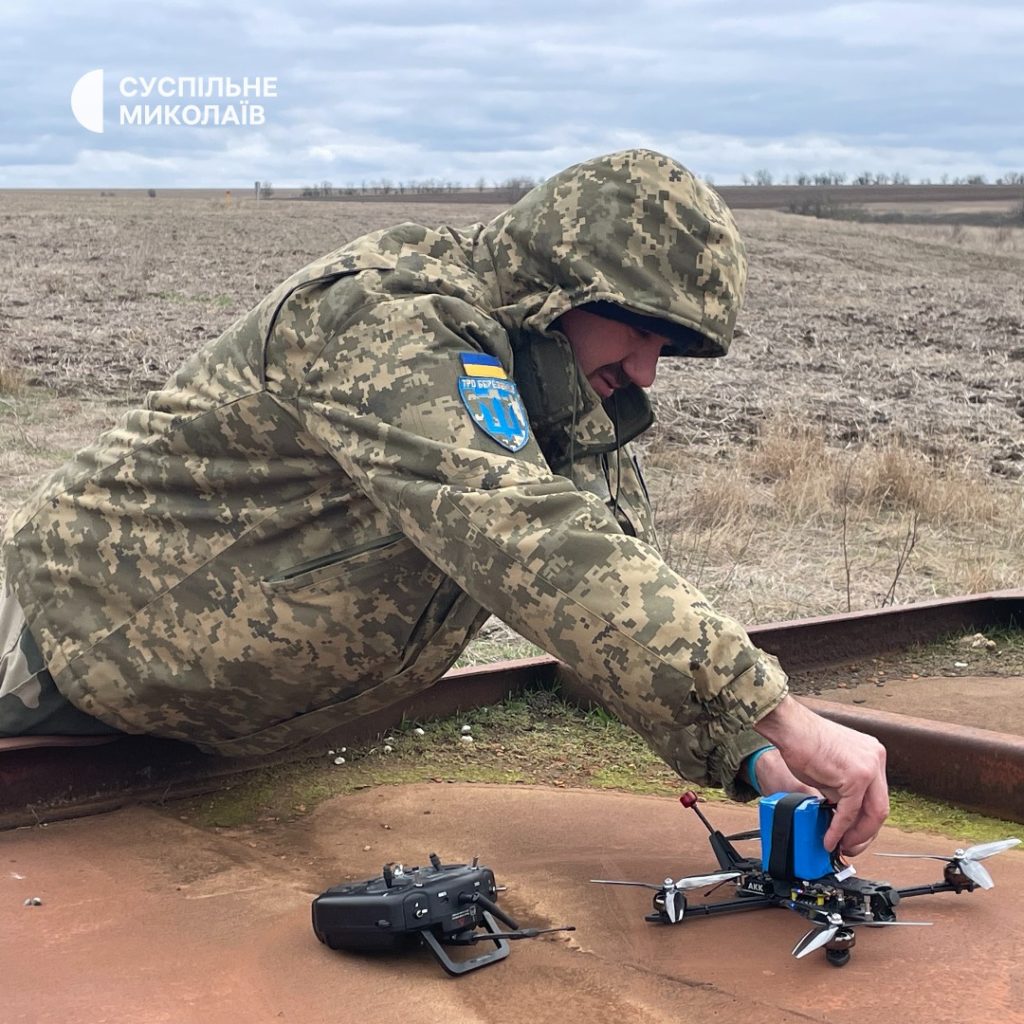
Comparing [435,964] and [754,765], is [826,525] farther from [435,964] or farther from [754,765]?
[435,964]

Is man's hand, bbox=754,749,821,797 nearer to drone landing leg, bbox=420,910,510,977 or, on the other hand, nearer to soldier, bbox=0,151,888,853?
soldier, bbox=0,151,888,853

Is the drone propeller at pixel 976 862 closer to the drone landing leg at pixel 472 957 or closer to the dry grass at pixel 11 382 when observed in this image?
the drone landing leg at pixel 472 957

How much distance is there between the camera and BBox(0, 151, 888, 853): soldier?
6.99 feet

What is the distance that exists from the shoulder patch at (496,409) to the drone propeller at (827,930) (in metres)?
0.87

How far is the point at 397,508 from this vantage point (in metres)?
2.26

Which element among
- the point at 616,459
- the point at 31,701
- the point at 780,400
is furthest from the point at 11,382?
the point at 616,459

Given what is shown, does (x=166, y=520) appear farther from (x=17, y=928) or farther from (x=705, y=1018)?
(x=705, y=1018)

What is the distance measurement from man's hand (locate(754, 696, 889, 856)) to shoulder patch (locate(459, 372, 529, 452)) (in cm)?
60

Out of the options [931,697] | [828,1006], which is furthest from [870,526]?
[828,1006]

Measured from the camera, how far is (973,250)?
1189 inches

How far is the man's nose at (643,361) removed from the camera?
2.68m

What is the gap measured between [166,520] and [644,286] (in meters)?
1.03

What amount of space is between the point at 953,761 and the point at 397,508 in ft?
4.90

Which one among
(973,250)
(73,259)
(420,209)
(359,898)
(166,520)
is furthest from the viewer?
(420,209)
